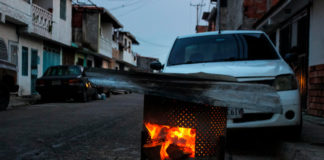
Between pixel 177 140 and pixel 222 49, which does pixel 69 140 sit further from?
pixel 177 140

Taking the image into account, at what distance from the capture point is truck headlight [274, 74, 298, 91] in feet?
12.2

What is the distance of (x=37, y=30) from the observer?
665 inches

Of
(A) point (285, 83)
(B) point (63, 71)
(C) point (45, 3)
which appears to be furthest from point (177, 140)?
(C) point (45, 3)

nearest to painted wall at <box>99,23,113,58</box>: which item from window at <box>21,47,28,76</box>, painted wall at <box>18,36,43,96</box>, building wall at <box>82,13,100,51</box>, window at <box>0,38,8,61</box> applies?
building wall at <box>82,13,100,51</box>

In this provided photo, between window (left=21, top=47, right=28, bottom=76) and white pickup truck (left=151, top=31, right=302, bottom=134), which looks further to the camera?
window (left=21, top=47, right=28, bottom=76)

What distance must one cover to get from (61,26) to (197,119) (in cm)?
2052

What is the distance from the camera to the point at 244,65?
405 centimetres

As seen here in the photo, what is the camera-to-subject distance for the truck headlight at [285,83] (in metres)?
3.73

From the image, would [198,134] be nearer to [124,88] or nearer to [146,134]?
[146,134]

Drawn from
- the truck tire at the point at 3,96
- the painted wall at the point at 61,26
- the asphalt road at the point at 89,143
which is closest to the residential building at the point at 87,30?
the painted wall at the point at 61,26

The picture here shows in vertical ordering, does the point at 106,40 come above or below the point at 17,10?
above

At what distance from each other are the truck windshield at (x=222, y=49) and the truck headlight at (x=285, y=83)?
82 centimetres

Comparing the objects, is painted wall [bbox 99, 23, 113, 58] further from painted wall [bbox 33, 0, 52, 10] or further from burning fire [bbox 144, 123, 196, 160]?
burning fire [bbox 144, 123, 196, 160]

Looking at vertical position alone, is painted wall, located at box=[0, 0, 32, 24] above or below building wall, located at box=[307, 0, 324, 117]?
above
